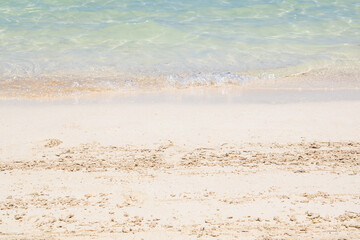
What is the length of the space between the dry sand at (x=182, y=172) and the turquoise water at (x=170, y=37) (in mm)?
2176

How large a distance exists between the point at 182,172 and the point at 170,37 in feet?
21.3

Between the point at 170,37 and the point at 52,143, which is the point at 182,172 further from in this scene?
the point at 170,37

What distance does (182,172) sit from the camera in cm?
429

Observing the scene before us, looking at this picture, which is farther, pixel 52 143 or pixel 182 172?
pixel 52 143

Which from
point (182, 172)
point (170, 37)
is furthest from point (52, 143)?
point (170, 37)

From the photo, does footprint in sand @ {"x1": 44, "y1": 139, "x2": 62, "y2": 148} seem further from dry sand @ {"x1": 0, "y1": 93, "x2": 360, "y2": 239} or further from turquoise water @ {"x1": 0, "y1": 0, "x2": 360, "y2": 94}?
turquoise water @ {"x1": 0, "y1": 0, "x2": 360, "y2": 94}

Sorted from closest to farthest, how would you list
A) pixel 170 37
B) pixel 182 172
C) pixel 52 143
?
pixel 182 172 → pixel 52 143 → pixel 170 37

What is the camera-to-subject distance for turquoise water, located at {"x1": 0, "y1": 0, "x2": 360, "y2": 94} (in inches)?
332

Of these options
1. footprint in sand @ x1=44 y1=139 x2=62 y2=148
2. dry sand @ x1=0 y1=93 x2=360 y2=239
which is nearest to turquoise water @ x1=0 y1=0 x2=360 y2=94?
dry sand @ x1=0 y1=93 x2=360 y2=239

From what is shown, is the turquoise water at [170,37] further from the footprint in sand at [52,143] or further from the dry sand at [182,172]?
the footprint in sand at [52,143]

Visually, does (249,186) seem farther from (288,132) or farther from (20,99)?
(20,99)

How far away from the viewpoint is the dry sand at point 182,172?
343cm

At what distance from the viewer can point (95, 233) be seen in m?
3.35

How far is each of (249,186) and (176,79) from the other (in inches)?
162
